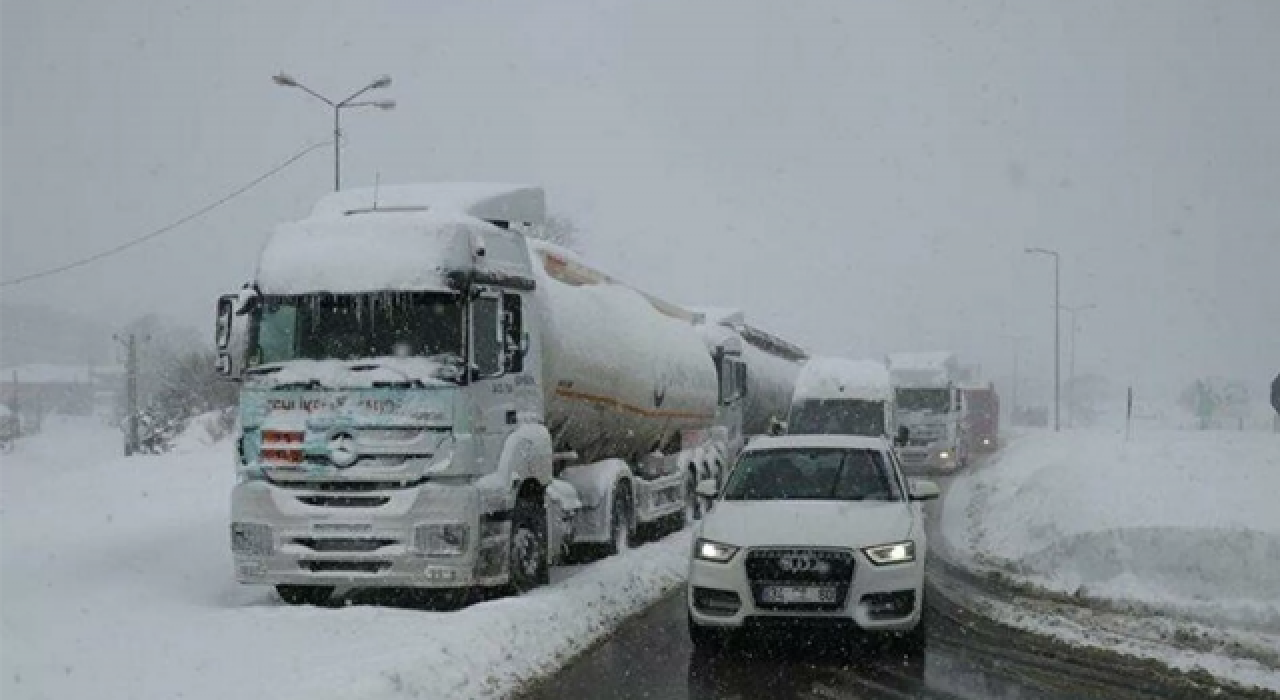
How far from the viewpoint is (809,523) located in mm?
9414

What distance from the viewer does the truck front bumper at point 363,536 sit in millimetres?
10352

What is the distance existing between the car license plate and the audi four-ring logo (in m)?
0.13

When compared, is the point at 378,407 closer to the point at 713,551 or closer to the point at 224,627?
the point at 224,627

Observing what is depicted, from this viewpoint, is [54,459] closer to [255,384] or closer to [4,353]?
[255,384]

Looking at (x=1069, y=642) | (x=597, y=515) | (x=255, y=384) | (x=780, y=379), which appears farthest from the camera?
(x=780, y=379)

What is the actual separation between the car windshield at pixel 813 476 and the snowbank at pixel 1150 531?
11.6ft

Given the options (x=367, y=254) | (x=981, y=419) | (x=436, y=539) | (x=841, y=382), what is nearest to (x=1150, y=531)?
(x=436, y=539)

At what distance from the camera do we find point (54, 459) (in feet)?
195

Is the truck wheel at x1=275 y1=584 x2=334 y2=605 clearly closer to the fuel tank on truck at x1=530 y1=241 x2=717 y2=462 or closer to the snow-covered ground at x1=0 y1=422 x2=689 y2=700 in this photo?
the snow-covered ground at x1=0 y1=422 x2=689 y2=700

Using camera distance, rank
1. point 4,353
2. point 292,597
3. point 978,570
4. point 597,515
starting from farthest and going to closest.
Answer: point 4,353
point 978,570
point 597,515
point 292,597

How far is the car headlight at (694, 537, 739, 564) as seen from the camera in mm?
9180

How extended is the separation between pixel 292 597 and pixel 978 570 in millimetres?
8509

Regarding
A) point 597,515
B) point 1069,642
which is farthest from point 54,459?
point 1069,642

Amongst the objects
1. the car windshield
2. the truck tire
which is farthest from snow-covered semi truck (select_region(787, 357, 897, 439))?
the car windshield
